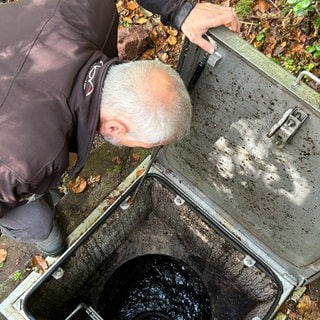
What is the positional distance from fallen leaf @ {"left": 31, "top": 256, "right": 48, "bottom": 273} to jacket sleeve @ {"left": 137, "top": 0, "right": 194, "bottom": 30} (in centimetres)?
178

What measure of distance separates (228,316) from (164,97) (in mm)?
2058

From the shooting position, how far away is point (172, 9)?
231cm

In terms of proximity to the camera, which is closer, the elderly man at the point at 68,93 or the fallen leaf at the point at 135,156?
the elderly man at the point at 68,93

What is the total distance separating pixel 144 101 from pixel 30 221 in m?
1.23

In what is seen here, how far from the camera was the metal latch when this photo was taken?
6.19 ft

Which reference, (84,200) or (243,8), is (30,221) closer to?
(84,200)

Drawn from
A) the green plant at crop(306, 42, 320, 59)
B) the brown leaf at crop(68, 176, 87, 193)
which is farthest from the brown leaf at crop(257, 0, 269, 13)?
the brown leaf at crop(68, 176, 87, 193)

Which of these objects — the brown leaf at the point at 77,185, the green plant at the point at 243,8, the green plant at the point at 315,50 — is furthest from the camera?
the green plant at the point at 243,8

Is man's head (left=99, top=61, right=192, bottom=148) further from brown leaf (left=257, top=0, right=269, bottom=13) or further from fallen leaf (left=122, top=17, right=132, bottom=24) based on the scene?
fallen leaf (left=122, top=17, right=132, bottom=24)

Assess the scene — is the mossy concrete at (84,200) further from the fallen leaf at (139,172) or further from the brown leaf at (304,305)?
the brown leaf at (304,305)

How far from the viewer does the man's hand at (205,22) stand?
80.9 inches

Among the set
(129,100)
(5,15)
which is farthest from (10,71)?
(129,100)

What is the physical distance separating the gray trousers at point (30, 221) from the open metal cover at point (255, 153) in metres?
0.88

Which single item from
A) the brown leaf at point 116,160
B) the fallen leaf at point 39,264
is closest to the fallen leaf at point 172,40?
the brown leaf at point 116,160
